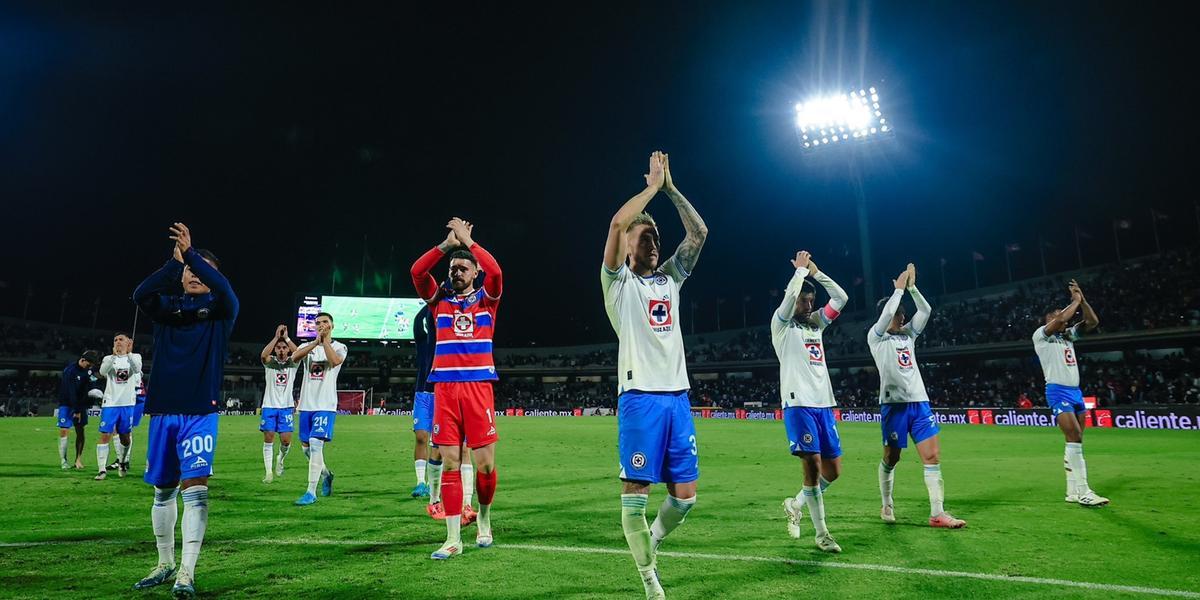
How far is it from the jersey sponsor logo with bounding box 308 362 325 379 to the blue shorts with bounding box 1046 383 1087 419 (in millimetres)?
11664

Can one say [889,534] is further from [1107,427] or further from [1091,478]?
[1107,427]

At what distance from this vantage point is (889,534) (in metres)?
6.71

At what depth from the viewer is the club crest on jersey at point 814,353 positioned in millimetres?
7023

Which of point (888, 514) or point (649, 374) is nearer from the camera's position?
point (649, 374)

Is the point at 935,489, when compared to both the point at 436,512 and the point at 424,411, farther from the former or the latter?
the point at 424,411

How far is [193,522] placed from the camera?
470 cm

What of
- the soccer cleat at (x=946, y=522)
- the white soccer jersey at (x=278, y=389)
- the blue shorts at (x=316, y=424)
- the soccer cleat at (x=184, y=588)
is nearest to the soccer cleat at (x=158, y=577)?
the soccer cleat at (x=184, y=588)

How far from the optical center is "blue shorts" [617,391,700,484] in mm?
4262

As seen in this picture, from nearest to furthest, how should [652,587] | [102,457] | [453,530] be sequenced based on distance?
[652,587]
[453,530]
[102,457]

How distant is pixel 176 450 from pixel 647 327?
393cm

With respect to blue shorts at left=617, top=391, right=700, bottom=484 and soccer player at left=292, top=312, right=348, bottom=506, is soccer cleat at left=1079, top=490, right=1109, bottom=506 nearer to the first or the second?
blue shorts at left=617, top=391, right=700, bottom=484

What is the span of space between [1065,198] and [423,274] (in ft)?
164

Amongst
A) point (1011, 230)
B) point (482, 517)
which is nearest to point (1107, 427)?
point (1011, 230)

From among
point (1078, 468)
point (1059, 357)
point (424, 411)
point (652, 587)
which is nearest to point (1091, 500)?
point (1078, 468)
